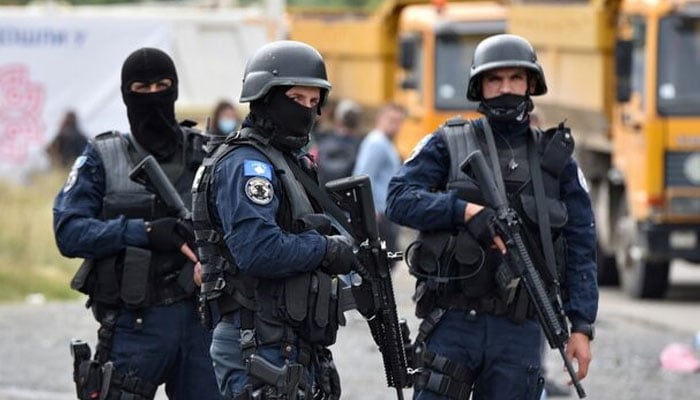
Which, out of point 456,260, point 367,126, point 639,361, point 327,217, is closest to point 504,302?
point 456,260

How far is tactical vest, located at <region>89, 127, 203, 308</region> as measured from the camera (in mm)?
7191

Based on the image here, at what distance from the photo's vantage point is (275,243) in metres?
5.84

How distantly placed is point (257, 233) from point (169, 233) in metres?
1.39

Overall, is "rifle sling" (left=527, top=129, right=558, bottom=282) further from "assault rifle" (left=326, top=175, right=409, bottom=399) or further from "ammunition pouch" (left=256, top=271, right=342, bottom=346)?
"ammunition pouch" (left=256, top=271, right=342, bottom=346)

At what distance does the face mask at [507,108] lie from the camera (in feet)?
22.6

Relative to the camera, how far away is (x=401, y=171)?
7082mm

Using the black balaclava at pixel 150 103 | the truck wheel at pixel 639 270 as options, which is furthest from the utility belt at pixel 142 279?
the truck wheel at pixel 639 270

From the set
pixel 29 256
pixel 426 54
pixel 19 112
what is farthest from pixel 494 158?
pixel 19 112

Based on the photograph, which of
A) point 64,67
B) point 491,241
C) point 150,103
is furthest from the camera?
point 64,67

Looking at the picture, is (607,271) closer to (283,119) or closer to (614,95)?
(614,95)

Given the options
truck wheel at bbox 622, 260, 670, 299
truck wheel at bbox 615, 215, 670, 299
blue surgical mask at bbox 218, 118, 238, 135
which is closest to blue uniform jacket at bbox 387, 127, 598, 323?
blue surgical mask at bbox 218, 118, 238, 135

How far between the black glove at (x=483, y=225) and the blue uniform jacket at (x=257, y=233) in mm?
970

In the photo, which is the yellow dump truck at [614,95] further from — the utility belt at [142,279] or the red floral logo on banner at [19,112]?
the utility belt at [142,279]

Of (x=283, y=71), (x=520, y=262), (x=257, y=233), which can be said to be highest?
(x=283, y=71)
